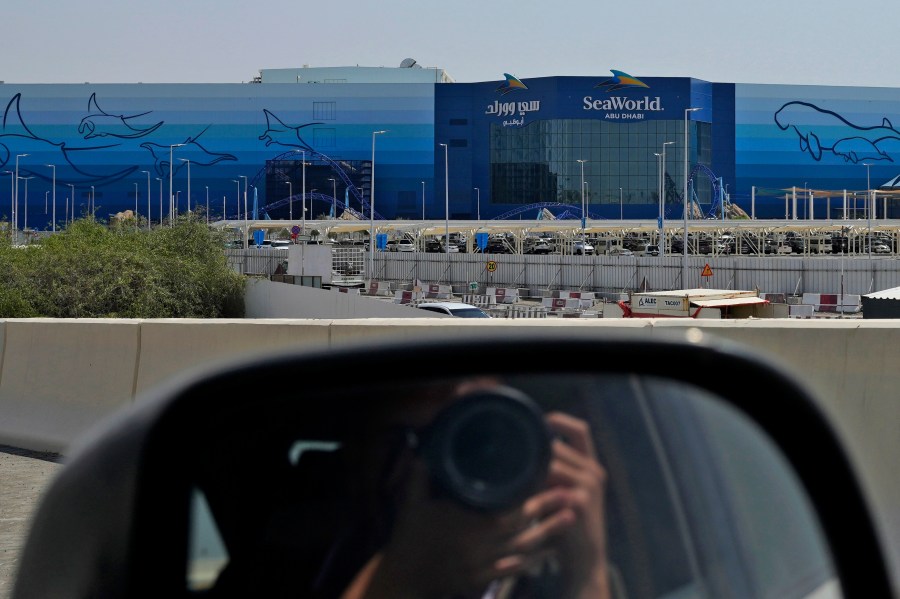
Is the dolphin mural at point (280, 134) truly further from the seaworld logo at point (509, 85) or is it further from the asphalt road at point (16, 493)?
the asphalt road at point (16, 493)

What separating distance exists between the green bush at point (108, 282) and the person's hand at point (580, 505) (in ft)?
80.7

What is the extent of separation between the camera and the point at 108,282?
29875 millimetres

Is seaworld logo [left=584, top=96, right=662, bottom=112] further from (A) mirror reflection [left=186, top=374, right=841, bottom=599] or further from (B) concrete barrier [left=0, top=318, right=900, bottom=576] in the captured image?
(A) mirror reflection [left=186, top=374, right=841, bottom=599]

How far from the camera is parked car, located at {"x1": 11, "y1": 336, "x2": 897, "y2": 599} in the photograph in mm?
1758

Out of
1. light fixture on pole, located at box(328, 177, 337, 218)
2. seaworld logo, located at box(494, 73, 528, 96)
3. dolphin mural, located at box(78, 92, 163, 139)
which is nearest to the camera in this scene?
light fixture on pole, located at box(328, 177, 337, 218)

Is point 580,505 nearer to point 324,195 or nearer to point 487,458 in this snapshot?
point 487,458

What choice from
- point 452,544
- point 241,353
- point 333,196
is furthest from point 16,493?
point 333,196

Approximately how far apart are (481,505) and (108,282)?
2934 centimetres

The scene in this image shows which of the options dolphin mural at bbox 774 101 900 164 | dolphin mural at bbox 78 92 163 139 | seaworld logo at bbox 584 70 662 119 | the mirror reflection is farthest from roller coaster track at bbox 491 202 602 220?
the mirror reflection

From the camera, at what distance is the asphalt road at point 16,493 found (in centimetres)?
742

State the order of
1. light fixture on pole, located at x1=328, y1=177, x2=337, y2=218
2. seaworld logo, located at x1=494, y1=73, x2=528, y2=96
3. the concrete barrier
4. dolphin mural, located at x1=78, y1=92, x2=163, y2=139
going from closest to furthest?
the concrete barrier, light fixture on pole, located at x1=328, y1=177, x2=337, y2=218, seaworld logo, located at x1=494, y1=73, x2=528, y2=96, dolphin mural, located at x1=78, y1=92, x2=163, y2=139

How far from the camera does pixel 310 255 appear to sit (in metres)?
38.6

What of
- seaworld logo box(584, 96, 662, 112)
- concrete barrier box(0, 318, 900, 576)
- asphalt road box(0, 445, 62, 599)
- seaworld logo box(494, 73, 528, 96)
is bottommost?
asphalt road box(0, 445, 62, 599)

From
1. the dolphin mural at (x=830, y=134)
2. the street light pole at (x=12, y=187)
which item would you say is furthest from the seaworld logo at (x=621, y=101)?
the street light pole at (x=12, y=187)
